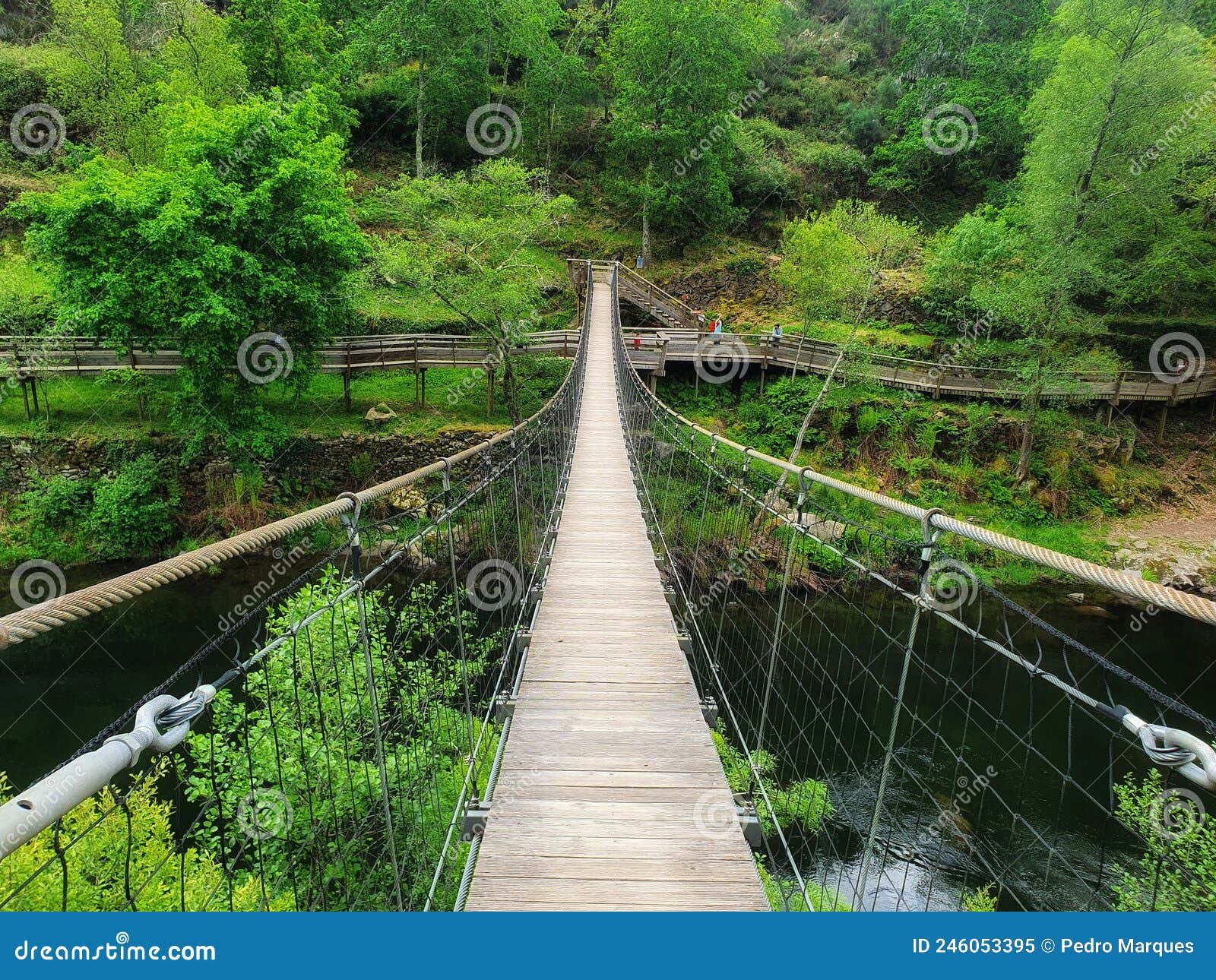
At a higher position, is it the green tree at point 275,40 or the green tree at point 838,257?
the green tree at point 275,40

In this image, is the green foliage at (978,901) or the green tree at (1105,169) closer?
the green foliage at (978,901)

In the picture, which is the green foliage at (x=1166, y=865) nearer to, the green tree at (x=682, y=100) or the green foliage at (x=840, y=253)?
the green foliage at (x=840, y=253)

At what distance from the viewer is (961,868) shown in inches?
245

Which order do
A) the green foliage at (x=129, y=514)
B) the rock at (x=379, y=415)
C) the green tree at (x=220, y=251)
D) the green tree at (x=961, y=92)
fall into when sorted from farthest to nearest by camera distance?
the green tree at (x=961, y=92) < the rock at (x=379, y=415) < the green foliage at (x=129, y=514) < the green tree at (x=220, y=251)

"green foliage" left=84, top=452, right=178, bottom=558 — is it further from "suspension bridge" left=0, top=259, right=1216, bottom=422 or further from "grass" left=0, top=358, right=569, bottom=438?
"suspension bridge" left=0, top=259, right=1216, bottom=422

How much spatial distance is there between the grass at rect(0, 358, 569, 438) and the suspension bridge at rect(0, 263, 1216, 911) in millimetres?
1786

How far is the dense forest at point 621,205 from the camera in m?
9.72

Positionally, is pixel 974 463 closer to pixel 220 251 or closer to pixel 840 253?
pixel 840 253

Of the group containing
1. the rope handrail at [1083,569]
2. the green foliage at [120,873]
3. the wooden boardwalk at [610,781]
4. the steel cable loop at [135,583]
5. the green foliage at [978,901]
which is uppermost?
the rope handrail at [1083,569]

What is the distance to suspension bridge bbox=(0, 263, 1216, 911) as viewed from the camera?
1418mm

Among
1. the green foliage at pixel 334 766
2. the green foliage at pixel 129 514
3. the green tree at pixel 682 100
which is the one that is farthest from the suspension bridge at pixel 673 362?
the green foliage at pixel 334 766

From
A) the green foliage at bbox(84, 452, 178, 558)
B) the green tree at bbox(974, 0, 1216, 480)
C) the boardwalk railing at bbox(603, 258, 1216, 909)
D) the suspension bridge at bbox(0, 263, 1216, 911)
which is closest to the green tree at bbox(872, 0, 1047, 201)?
the green tree at bbox(974, 0, 1216, 480)

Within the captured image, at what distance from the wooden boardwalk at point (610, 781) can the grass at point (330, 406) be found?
9055mm

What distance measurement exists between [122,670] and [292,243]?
6.74 metres
